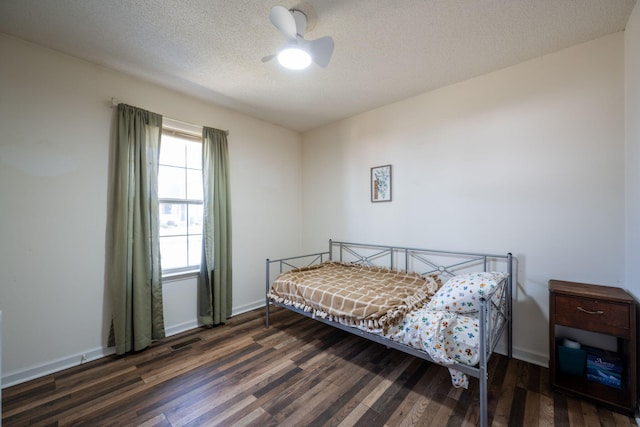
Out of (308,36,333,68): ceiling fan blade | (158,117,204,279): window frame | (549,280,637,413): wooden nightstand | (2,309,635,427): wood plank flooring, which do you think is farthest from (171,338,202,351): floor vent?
(549,280,637,413): wooden nightstand

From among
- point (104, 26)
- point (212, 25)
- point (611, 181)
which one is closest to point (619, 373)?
point (611, 181)

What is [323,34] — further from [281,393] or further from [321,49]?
[281,393]

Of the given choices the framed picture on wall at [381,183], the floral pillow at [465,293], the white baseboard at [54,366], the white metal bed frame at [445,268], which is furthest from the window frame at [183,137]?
the floral pillow at [465,293]

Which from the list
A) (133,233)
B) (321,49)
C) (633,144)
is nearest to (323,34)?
(321,49)

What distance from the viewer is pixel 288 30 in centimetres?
162

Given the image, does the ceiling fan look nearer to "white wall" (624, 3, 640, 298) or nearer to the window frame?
the window frame

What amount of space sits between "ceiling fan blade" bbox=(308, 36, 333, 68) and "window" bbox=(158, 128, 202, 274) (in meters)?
1.81

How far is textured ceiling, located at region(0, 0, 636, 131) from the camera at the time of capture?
5.55 ft

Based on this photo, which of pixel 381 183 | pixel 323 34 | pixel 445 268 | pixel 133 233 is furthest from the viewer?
pixel 381 183

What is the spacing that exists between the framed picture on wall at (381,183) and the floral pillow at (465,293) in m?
1.40

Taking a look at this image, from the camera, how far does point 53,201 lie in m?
2.14

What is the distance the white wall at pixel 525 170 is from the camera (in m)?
1.98

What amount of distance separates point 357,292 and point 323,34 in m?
2.10

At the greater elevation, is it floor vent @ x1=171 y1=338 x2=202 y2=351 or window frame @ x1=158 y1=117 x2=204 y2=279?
window frame @ x1=158 y1=117 x2=204 y2=279
